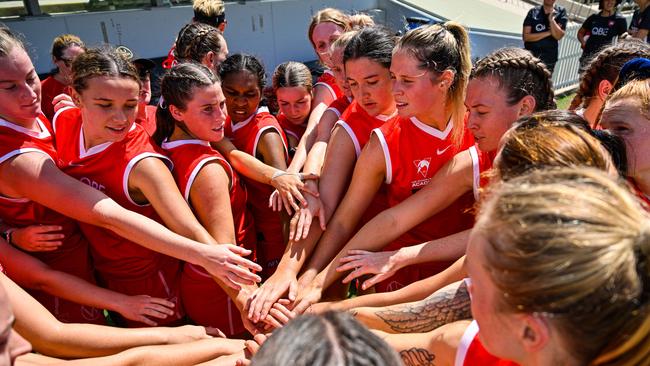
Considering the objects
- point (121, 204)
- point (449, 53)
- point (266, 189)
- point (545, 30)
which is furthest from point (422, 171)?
point (545, 30)

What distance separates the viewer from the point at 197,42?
11.8 feet

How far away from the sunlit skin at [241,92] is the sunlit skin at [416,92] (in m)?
0.99

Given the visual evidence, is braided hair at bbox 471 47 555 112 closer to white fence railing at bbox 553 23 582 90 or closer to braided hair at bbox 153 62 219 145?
braided hair at bbox 153 62 219 145

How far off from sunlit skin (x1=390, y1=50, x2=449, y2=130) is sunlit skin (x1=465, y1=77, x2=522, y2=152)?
0.67ft

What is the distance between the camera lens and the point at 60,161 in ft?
7.86

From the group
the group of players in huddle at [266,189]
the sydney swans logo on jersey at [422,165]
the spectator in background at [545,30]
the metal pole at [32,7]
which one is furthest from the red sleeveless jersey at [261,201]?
the metal pole at [32,7]

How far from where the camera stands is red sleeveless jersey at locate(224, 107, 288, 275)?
2941mm

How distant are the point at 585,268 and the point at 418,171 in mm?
1448

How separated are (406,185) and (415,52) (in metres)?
0.70

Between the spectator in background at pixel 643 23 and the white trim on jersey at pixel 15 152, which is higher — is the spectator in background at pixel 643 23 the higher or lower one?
the lower one

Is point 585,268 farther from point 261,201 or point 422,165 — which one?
point 261,201

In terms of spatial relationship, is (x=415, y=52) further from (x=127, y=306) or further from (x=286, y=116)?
(x=127, y=306)

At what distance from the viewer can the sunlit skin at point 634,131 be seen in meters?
1.87

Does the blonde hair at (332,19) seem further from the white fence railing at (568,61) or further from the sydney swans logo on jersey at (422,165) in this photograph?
the white fence railing at (568,61)
